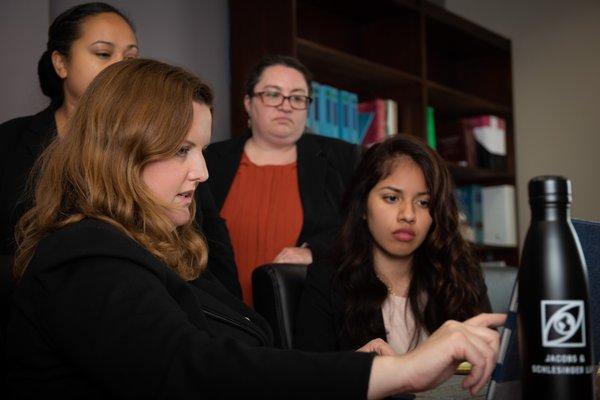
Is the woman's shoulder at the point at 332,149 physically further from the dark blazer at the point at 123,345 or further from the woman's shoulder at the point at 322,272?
the dark blazer at the point at 123,345

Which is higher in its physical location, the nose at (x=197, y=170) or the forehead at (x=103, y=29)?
the forehead at (x=103, y=29)

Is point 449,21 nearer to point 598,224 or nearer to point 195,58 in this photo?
point 195,58

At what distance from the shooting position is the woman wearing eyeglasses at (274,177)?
2.57 metres

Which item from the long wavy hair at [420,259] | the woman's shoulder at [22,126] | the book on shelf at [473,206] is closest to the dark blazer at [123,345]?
the long wavy hair at [420,259]

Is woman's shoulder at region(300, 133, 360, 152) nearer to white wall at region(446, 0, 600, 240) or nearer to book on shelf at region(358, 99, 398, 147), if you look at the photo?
book on shelf at region(358, 99, 398, 147)

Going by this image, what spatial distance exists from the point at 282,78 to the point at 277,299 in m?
1.18

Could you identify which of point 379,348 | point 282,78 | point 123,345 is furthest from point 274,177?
point 123,345

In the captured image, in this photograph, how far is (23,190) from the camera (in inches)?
70.9

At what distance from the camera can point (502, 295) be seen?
2.04m

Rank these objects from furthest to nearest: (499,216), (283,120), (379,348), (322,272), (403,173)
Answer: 1. (499,216)
2. (283,120)
3. (403,173)
4. (322,272)
5. (379,348)

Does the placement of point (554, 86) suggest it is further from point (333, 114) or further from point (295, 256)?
point (295, 256)

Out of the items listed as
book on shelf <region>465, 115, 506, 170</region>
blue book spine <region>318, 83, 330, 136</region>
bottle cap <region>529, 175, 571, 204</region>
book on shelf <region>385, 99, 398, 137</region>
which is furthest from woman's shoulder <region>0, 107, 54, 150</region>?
book on shelf <region>465, 115, 506, 170</region>

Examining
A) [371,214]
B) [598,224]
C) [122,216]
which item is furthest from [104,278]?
[371,214]

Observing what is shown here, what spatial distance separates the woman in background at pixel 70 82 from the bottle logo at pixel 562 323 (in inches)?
59.1
